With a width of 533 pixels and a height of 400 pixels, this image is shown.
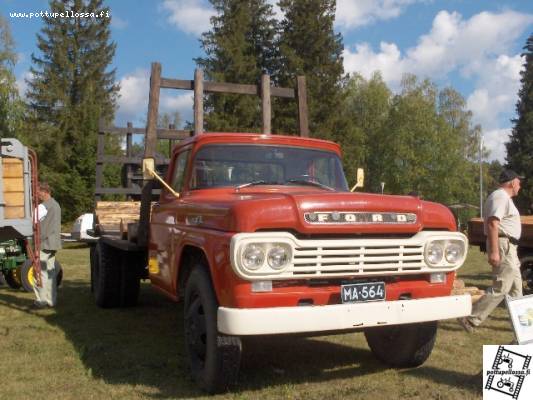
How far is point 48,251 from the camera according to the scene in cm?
823

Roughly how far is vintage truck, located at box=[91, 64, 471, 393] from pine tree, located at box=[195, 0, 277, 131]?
2593cm

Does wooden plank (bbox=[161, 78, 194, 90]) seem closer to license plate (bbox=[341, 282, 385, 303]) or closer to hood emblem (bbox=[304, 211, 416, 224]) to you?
hood emblem (bbox=[304, 211, 416, 224])

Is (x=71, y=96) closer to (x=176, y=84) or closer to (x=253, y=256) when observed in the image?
(x=176, y=84)

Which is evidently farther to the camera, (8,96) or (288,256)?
(8,96)

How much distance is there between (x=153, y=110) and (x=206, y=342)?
14.0 ft

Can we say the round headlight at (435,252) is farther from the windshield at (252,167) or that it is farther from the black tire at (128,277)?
the black tire at (128,277)

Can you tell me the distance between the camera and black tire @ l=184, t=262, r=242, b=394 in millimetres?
4152

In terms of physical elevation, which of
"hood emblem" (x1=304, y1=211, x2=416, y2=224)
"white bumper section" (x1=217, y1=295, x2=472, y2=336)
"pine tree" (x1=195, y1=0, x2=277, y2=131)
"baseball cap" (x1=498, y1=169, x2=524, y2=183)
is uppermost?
"pine tree" (x1=195, y1=0, x2=277, y2=131)

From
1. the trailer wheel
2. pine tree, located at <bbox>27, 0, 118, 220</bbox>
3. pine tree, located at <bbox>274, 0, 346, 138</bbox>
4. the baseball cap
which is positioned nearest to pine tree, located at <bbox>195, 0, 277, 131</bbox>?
pine tree, located at <bbox>274, 0, 346, 138</bbox>

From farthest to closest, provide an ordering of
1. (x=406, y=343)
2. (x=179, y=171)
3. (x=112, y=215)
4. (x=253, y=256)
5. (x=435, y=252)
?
(x=112, y=215)
(x=179, y=171)
(x=406, y=343)
(x=435, y=252)
(x=253, y=256)

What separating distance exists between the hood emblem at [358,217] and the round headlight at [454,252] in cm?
43

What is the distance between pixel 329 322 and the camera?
155 inches

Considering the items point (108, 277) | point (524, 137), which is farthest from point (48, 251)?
point (524, 137)

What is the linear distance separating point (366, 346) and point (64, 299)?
525 cm
